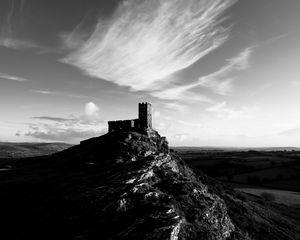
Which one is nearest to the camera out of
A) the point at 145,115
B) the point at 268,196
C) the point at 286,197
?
the point at 145,115

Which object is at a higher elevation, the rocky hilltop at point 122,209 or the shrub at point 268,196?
the rocky hilltop at point 122,209

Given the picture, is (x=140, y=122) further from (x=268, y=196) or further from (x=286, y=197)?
(x=286, y=197)

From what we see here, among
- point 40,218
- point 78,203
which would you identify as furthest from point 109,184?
point 40,218

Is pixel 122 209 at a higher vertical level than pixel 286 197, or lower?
higher

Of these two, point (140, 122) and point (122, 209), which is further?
point (140, 122)

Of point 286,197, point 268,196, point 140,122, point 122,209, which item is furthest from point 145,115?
point 286,197

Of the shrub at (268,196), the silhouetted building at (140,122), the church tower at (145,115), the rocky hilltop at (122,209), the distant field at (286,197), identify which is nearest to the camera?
the rocky hilltop at (122,209)

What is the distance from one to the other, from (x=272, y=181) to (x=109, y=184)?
333ft

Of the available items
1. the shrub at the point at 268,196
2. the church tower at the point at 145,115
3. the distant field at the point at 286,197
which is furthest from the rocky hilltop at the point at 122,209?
the shrub at the point at 268,196

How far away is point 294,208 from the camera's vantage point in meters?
66.6

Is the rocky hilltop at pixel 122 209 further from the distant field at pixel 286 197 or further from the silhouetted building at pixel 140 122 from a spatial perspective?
the distant field at pixel 286 197

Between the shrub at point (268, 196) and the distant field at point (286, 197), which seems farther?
the shrub at point (268, 196)

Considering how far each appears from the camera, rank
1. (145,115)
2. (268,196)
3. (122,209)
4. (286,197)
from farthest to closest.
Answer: (286,197) < (268,196) < (145,115) < (122,209)

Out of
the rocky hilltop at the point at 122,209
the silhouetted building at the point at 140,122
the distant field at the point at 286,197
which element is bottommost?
the distant field at the point at 286,197
